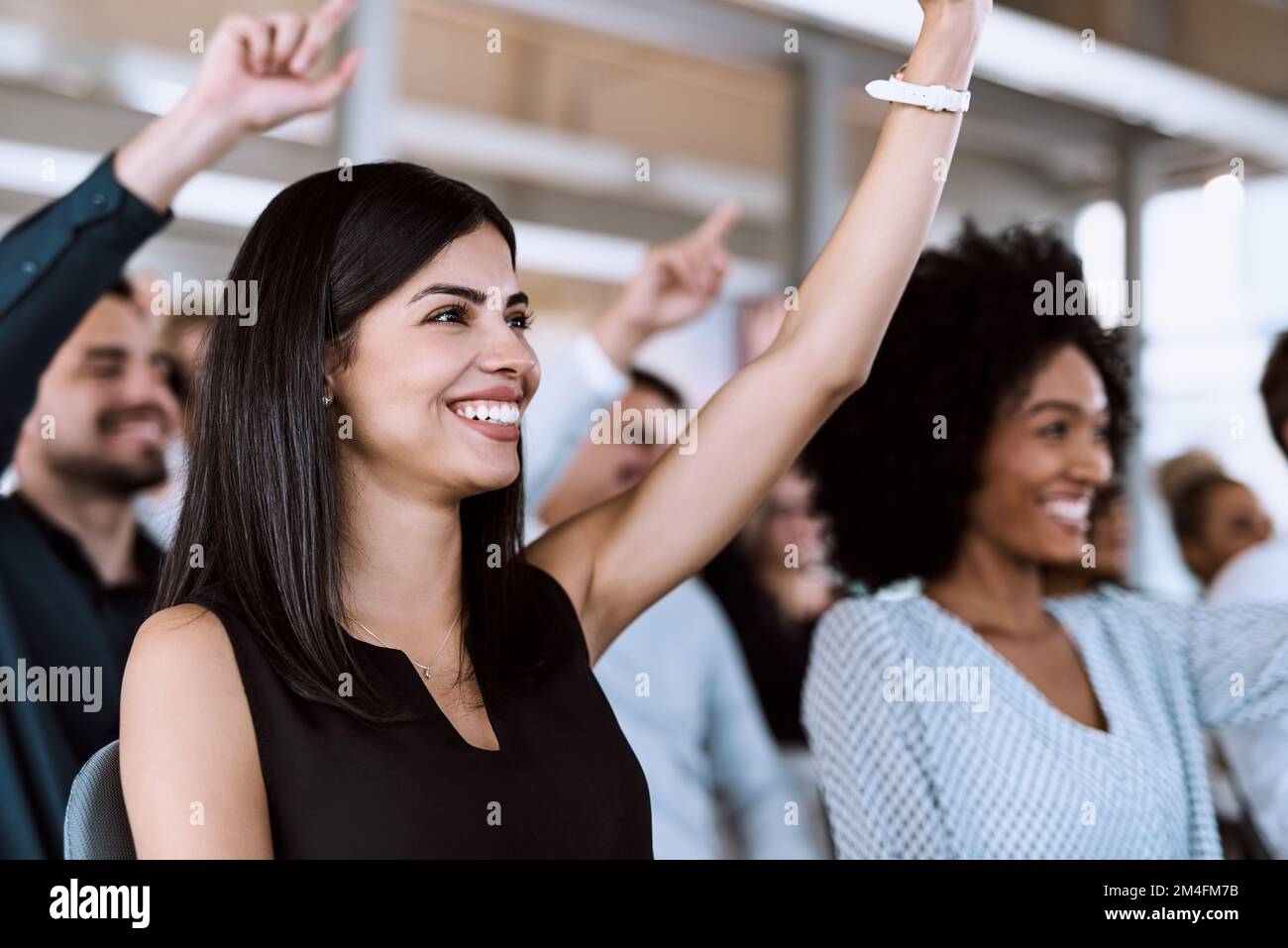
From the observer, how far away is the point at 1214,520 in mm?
3482

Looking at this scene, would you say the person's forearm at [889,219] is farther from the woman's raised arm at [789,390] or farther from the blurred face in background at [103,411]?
the blurred face in background at [103,411]

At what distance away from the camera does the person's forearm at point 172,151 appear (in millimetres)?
1613

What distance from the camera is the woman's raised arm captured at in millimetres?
1312

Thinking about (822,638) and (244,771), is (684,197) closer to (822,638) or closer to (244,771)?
(822,638)

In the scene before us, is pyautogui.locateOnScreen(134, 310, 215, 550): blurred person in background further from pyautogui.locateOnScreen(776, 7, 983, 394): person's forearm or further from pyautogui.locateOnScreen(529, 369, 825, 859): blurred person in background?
pyautogui.locateOnScreen(776, 7, 983, 394): person's forearm

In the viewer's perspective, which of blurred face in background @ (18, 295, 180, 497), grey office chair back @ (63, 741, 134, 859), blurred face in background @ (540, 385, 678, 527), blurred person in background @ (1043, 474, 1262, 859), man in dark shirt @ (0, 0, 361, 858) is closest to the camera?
grey office chair back @ (63, 741, 134, 859)

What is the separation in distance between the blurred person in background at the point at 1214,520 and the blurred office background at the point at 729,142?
158 millimetres

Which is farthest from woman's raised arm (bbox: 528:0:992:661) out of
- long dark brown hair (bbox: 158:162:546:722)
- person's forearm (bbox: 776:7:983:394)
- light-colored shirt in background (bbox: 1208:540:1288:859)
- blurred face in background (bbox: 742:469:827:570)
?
blurred face in background (bbox: 742:469:827:570)

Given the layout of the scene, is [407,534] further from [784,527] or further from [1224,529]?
[1224,529]

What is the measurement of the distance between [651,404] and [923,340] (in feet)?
3.90

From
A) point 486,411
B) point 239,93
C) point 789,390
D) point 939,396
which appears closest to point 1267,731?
point 939,396

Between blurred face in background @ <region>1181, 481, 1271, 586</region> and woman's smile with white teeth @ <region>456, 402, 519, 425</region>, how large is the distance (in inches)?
105

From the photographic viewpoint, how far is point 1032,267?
1.95m
